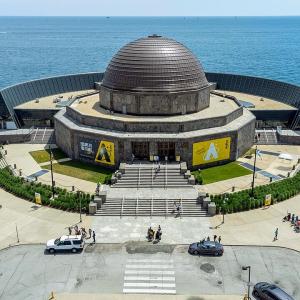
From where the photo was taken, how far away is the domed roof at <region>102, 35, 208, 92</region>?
189ft

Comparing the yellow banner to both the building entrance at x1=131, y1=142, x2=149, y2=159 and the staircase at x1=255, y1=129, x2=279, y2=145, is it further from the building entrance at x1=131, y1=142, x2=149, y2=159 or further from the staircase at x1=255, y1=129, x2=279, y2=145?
the staircase at x1=255, y1=129, x2=279, y2=145

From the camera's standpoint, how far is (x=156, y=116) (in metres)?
57.4

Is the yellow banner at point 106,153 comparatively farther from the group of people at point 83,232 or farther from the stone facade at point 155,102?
the group of people at point 83,232

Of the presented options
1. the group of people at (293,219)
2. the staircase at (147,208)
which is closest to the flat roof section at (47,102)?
the staircase at (147,208)

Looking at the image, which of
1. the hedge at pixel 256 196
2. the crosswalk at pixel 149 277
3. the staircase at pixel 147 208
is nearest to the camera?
the crosswalk at pixel 149 277

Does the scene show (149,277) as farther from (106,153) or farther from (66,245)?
(106,153)

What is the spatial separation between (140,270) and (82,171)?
21.7 meters

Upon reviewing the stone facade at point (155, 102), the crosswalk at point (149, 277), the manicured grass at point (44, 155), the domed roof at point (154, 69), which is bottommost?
the crosswalk at point (149, 277)

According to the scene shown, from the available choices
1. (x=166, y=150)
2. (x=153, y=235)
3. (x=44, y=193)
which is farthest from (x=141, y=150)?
(x=153, y=235)

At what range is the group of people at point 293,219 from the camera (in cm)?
4012

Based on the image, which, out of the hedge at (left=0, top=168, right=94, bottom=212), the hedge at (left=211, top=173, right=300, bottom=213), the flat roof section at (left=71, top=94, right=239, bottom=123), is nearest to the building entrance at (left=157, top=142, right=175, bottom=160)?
the flat roof section at (left=71, top=94, right=239, bottom=123)

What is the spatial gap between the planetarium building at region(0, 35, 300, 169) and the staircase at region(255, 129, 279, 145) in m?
4.21

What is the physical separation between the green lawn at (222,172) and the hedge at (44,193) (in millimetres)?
14910

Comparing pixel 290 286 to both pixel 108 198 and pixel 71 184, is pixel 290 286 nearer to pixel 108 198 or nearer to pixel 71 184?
pixel 108 198
